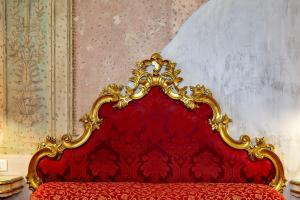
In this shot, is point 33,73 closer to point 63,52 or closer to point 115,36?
point 63,52

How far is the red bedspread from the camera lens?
7.61ft

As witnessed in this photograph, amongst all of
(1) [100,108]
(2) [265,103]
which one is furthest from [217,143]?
(1) [100,108]

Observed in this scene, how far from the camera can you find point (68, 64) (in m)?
3.02

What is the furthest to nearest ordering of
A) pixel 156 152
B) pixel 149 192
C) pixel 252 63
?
pixel 252 63, pixel 156 152, pixel 149 192

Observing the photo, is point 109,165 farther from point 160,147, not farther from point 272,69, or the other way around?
point 272,69

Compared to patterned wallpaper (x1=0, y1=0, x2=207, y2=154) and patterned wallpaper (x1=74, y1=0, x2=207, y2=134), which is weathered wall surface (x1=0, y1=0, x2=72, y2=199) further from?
patterned wallpaper (x1=74, y1=0, x2=207, y2=134)

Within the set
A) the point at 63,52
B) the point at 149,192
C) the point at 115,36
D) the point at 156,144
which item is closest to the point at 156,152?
the point at 156,144

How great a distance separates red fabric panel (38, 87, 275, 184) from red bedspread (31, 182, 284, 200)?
12.4 inches

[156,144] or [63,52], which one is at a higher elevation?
[63,52]

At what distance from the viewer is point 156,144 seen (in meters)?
2.88

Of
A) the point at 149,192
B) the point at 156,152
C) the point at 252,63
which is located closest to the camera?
the point at 149,192

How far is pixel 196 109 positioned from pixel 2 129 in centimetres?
158

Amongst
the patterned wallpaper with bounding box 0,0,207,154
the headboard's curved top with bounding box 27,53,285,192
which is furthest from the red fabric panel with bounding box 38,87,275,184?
the patterned wallpaper with bounding box 0,0,207,154

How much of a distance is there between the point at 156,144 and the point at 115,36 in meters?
0.94
